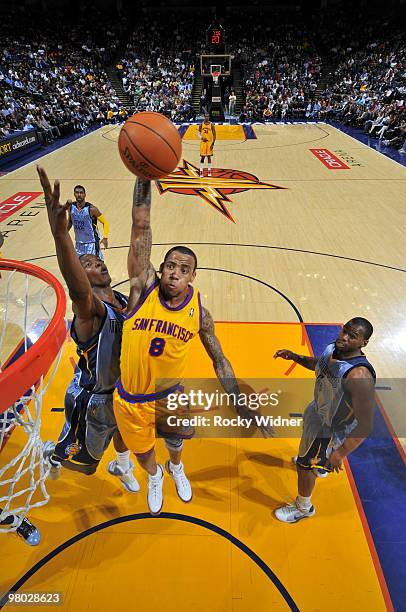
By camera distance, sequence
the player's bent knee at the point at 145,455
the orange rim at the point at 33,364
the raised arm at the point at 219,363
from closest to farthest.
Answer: the orange rim at the point at 33,364 → the raised arm at the point at 219,363 → the player's bent knee at the point at 145,455

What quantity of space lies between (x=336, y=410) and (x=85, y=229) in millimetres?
4052

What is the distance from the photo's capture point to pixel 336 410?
257 centimetres

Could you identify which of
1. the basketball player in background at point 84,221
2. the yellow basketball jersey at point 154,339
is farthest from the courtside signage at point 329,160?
the yellow basketball jersey at point 154,339

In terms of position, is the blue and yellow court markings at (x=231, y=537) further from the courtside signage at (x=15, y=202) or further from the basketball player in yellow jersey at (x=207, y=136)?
the basketball player in yellow jersey at (x=207, y=136)

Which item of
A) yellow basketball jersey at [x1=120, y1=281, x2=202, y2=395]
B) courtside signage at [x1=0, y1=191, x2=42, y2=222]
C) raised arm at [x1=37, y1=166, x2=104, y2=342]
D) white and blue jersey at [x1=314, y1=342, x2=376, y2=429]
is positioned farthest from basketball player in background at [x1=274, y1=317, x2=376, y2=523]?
courtside signage at [x1=0, y1=191, x2=42, y2=222]

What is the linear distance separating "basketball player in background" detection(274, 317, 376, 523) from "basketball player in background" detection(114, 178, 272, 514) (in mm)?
538

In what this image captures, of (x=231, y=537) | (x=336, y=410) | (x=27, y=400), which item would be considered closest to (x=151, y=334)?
(x=27, y=400)

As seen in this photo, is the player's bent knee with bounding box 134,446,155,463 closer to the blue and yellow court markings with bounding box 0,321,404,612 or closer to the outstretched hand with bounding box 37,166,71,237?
the blue and yellow court markings with bounding box 0,321,404,612

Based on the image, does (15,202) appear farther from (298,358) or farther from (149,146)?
(298,358)

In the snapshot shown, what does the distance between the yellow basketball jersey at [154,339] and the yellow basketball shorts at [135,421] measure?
10cm

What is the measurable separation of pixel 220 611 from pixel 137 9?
35.8 metres

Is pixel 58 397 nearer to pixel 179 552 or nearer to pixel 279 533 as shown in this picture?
pixel 179 552

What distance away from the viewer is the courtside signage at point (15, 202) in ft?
29.7

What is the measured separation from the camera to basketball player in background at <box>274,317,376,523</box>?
2367 millimetres
